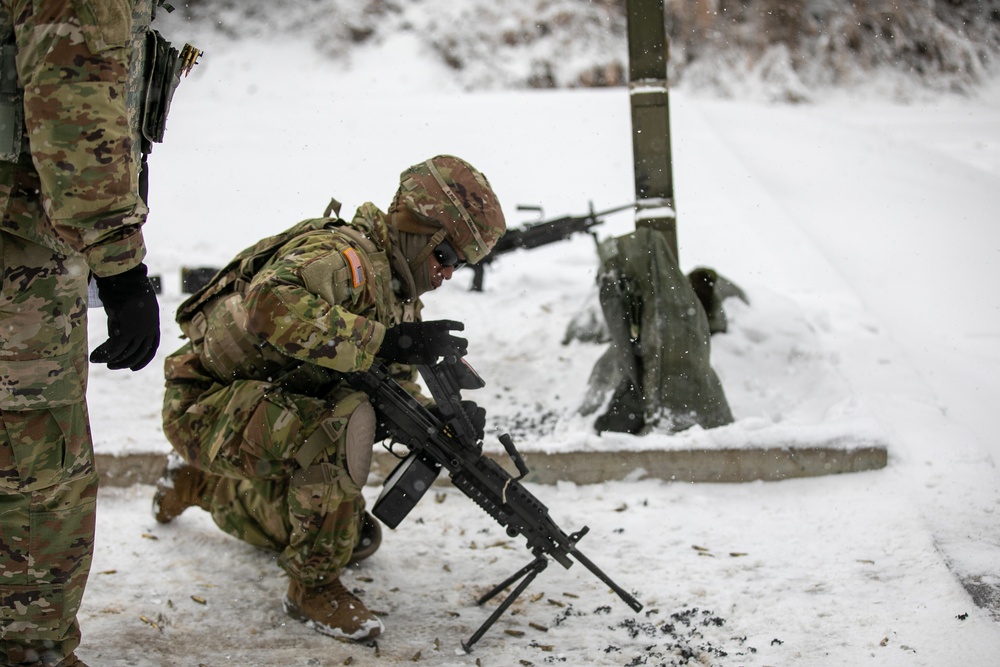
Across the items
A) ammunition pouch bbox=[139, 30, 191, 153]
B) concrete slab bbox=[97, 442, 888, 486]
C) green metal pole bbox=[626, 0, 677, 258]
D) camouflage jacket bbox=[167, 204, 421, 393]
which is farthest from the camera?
green metal pole bbox=[626, 0, 677, 258]

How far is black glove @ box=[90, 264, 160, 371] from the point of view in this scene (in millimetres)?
1970

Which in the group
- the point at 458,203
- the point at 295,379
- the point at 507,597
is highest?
the point at 458,203

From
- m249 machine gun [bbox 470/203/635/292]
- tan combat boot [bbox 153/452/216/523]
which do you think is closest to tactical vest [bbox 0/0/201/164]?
tan combat boot [bbox 153/452/216/523]

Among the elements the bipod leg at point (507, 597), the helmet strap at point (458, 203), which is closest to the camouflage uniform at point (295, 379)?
the helmet strap at point (458, 203)

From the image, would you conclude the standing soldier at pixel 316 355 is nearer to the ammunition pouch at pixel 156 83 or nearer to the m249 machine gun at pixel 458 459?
the m249 machine gun at pixel 458 459

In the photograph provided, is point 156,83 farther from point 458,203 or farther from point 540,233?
point 540,233

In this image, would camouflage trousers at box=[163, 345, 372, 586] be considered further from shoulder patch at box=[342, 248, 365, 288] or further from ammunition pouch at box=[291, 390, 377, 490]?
shoulder patch at box=[342, 248, 365, 288]

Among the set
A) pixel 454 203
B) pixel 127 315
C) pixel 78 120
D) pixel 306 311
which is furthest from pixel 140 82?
pixel 454 203

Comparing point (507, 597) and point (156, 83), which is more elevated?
point (156, 83)

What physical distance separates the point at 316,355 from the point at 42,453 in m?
0.72

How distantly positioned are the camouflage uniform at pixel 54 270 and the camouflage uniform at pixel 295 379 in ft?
1.71

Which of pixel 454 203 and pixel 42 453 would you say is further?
pixel 454 203

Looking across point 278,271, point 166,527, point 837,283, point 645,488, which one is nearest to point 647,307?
point 645,488

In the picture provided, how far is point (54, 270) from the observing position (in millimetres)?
2029
